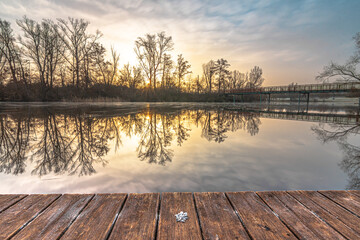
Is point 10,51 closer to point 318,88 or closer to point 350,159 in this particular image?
point 350,159

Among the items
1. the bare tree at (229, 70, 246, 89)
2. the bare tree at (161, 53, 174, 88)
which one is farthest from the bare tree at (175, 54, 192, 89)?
the bare tree at (229, 70, 246, 89)

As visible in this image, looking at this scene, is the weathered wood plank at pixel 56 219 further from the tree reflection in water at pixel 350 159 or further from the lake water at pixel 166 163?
the tree reflection in water at pixel 350 159

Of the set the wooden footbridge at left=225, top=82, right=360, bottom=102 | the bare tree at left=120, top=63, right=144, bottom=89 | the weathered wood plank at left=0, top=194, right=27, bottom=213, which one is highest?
the bare tree at left=120, top=63, right=144, bottom=89

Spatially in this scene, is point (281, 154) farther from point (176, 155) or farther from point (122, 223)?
point (122, 223)

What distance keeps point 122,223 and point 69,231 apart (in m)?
0.40

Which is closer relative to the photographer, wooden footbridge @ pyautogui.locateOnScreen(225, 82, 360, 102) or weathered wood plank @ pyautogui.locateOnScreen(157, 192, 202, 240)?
weathered wood plank @ pyautogui.locateOnScreen(157, 192, 202, 240)

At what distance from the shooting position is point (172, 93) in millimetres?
34719

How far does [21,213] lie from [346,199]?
3330 mm

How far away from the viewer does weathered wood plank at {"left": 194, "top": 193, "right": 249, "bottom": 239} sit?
126 cm

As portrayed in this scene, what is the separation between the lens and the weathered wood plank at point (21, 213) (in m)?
1.31

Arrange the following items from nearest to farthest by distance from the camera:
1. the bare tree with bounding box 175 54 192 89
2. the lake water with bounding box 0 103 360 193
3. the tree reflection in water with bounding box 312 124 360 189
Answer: the lake water with bounding box 0 103 360 193, the tree reflection in water with bounding box 312 124 360 189, the bare tree with bounding box 175 54 192 89

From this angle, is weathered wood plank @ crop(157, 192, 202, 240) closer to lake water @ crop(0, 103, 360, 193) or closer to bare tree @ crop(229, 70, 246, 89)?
lake water @ crop(0, 103, 360, 193)

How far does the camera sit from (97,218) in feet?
4.75

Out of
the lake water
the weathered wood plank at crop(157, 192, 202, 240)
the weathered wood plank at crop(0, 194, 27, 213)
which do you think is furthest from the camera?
the lake water
